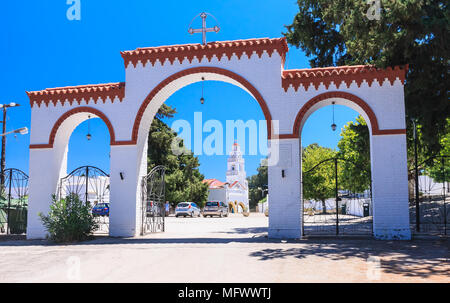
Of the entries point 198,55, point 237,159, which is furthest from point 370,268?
point 237,159

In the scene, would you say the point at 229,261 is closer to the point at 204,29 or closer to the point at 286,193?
the point at 286,193

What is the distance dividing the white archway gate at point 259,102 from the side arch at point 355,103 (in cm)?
3

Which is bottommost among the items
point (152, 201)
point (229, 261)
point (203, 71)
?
point (229, 261)

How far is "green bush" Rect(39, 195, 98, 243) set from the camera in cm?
1294

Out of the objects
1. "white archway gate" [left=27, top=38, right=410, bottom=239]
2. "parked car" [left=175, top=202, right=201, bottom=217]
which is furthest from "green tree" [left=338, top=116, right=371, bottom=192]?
"parked car" [left=175, top=202, right=201, bottom=217]

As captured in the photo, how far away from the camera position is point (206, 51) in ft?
45.5

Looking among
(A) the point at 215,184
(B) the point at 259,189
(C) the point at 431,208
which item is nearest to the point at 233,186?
(A) the point at 215,184

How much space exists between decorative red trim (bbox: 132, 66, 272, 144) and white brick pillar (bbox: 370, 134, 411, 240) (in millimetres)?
3692

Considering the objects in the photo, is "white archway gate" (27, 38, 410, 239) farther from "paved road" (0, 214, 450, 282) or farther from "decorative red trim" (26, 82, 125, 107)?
"paved road" (0, 214, 450, 282)

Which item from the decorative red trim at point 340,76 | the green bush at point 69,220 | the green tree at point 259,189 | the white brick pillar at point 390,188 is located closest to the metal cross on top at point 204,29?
the decorative red trim at point 340,76

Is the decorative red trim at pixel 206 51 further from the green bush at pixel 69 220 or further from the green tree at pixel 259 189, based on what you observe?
the green tree at pixel 259 189

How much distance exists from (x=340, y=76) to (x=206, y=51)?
4.83 metres

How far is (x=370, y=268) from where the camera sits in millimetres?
7648
